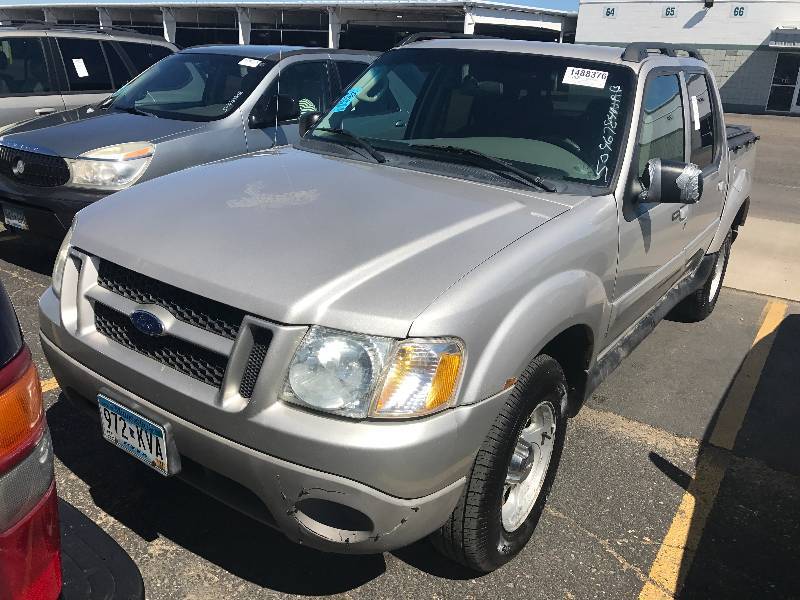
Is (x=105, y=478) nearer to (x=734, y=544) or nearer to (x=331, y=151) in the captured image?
(x=331, y=151)

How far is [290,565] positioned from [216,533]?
0.36 m

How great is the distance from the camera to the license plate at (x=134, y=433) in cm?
232

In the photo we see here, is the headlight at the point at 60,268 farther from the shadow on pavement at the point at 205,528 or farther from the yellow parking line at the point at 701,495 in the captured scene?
the yellow parking line at the point at 701,495

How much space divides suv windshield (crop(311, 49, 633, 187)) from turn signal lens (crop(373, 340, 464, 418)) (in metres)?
1.41

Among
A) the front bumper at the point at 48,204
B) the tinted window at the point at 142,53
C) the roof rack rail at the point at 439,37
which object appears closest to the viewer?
the roof rack rail at the point at 439,37

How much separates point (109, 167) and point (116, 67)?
347 cm

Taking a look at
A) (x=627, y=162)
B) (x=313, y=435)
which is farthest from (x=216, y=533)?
(x=627, y=162)

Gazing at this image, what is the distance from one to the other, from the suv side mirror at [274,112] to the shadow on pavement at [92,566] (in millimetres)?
4253

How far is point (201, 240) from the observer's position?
244 cm

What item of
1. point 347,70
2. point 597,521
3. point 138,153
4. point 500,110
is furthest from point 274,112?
point 597,521

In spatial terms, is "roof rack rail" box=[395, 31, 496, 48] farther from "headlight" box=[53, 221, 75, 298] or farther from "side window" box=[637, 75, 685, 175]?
"headlight" box=[53, 221, 75, 298]

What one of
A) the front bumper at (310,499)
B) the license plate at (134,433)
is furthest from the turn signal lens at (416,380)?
the license plate at (134,433)

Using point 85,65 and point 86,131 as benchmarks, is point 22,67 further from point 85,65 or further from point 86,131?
point 86,131

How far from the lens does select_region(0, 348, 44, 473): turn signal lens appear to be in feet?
4.93
